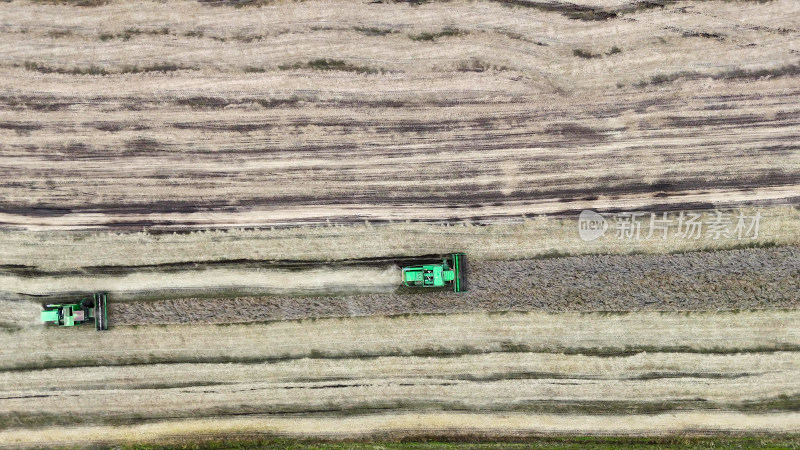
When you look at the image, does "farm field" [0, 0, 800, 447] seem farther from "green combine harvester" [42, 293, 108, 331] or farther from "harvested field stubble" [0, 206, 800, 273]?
"green combine harvester" [42, 293, 108, 331]

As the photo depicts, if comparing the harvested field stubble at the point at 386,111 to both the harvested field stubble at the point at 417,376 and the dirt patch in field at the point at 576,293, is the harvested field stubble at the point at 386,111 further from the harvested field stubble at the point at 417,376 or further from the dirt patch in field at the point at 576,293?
the harvested field stubble at the point at 417,376

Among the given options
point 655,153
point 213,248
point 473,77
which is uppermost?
point 473,77

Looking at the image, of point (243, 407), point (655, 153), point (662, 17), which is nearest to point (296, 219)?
point (243, 407)

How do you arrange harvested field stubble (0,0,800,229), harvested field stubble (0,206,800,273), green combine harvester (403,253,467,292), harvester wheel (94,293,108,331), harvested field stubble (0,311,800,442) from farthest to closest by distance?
harvested field stubble (0,311,800,442) → harvested field stubble (0,206,800,273) → harvester wheel (94,293,108,331) → harvested field stubble (0,0,800,229) → green combine harvester (403,253,467,292)

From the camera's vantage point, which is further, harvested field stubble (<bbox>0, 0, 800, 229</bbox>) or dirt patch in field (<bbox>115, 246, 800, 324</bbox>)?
dirt patch in field (<bbox>115, 246, 800, 324</bbox>)

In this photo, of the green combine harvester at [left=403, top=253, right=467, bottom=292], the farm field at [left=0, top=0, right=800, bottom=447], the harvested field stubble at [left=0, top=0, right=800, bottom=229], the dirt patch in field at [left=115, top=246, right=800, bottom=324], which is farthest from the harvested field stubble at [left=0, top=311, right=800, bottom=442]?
→ the harvested field stubble at [left=0, top=0, right=800, bottom=229]

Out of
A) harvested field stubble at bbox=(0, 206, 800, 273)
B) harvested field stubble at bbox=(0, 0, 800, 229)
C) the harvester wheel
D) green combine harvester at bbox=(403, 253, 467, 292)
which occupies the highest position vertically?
harvested field stubble at bbox=(0, 0, 800, 229)

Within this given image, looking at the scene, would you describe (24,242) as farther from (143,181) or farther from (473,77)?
(473,77)

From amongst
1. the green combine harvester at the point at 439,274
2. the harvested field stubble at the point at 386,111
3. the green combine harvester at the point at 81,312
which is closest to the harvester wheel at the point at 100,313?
the green combine harvester at the point at 81,312

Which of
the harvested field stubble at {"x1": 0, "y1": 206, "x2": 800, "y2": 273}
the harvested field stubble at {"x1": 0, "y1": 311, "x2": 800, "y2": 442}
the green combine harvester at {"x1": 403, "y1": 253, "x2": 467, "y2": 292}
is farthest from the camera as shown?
the harvested field stubble at {"x1": 0, "y1": 311, "x2": 800, "y2": 442}
